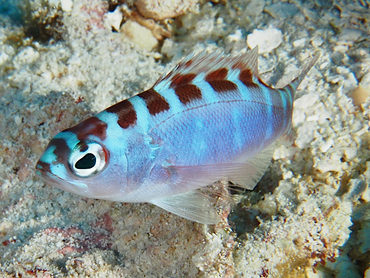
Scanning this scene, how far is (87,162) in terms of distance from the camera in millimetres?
1590

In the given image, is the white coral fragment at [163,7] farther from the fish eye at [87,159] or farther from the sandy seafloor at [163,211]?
the fish eye at [87,159]

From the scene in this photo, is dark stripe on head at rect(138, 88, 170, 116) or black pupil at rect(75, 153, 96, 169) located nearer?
black pupil at rect(75, 153, 96, 169)

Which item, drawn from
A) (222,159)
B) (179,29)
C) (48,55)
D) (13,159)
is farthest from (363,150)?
(48,55)

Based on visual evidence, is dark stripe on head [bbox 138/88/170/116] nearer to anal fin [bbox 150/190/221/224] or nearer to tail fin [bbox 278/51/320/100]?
anal fin [bbox 150/190/221/224]

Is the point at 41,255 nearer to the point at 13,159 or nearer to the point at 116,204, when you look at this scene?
the point at 116,204

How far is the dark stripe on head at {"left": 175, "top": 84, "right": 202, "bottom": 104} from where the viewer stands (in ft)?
6.25

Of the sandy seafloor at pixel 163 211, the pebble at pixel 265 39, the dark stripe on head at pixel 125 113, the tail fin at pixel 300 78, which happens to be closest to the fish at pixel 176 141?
the dark stripe on head at pixel 125 113

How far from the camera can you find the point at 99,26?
12.4 feet

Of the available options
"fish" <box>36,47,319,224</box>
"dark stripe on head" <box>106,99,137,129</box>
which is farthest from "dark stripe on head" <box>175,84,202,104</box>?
"dark stripe on head" <box>106,99,137,129</box>

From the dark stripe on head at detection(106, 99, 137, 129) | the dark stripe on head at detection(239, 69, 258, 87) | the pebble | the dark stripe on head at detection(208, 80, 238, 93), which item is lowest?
the pebble

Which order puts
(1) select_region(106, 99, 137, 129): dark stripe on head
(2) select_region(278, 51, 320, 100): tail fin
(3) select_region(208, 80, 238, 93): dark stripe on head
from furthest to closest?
(2) select_region(278, 51, 320, 100): tail fin → (3) select_region(208, 80, 238, 93): dark stripe on head → (1) select_region(106, 99, 137, 129): dark stripe on head

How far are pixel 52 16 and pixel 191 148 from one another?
10.8 feet

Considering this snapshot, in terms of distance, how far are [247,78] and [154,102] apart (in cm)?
88

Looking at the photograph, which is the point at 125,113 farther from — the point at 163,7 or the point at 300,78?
the point at 163,7
